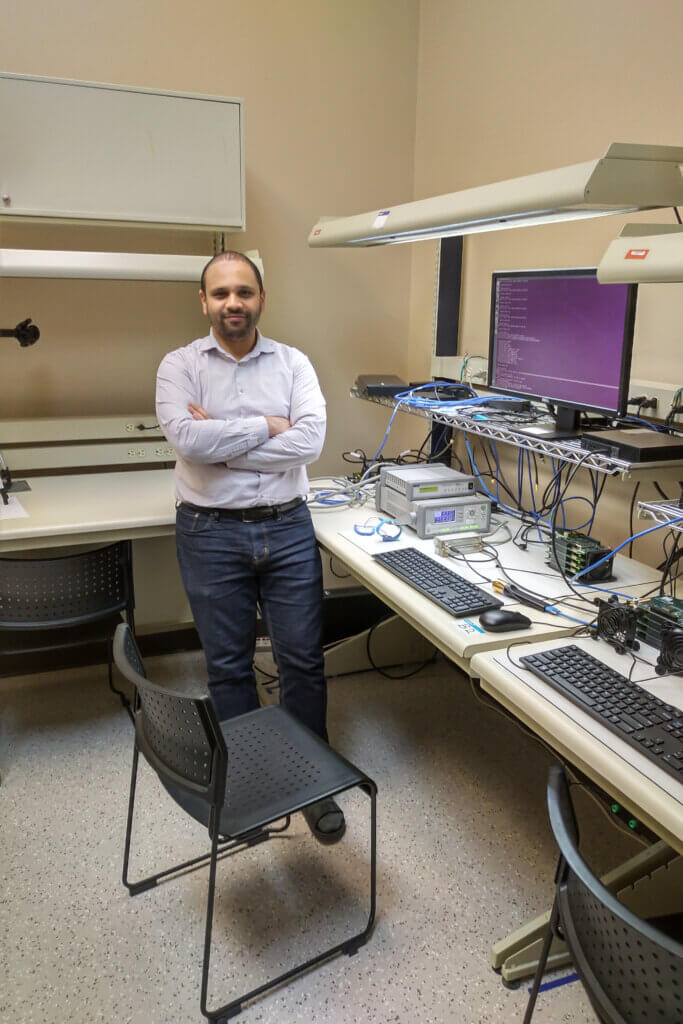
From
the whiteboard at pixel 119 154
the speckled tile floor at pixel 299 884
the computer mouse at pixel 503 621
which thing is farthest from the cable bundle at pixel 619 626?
the whiteboard at pixel 119 154

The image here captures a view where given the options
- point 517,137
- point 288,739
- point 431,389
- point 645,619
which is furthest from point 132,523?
point 517,137

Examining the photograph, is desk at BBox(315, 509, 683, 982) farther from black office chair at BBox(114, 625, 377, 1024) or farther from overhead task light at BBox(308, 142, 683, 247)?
overhead task light at BBox(308, 142, 683, 247)

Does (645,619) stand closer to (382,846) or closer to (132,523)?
(382,846)

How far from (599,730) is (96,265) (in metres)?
2.03

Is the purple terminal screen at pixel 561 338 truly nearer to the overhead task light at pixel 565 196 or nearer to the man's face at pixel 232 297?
the overhead task light at pixel 565 196

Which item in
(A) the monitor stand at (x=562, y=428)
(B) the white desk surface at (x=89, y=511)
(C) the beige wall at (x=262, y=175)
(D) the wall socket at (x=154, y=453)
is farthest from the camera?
(D) the wall socket at (x=154, y=453)

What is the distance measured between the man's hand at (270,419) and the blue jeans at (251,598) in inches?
9.9

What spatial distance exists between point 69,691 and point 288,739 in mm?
1405

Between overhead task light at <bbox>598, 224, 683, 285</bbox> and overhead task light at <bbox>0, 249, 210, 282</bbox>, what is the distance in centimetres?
149

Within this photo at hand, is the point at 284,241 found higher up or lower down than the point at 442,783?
higher up

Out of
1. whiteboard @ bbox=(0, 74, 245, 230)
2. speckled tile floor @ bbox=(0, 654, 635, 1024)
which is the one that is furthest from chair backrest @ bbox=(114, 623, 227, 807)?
whiteboard @ bbox=(0, 74, 245, 230)

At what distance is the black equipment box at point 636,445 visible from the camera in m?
1.56

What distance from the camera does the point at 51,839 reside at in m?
2.02

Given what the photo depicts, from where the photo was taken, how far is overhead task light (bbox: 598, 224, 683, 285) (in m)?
1.29
